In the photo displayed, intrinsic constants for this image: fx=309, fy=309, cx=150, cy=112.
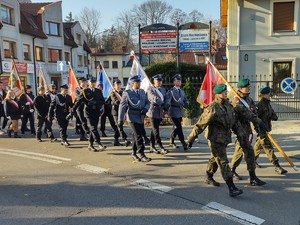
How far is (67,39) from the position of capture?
123 feet

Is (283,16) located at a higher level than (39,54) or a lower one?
higher

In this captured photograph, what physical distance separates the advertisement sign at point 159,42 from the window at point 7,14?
56.2 feet

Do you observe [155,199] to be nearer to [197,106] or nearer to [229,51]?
[197,106]

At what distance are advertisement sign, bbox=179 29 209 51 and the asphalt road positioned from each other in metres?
7.97

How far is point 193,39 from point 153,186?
1059 cm

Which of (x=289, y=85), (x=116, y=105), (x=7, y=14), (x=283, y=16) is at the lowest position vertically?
(x=116, y=105)

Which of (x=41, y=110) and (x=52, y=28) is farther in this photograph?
(x=52, y=28)

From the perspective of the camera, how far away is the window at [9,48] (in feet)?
85.9

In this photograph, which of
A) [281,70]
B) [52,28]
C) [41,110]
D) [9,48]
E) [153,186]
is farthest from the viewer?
[52,28]

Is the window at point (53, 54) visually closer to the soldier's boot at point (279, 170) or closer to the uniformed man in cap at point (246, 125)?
the uniformed man in cap at point (246, 125)

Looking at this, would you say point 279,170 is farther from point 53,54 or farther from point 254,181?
point 53,54

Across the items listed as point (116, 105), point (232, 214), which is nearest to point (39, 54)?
point (116, 105)

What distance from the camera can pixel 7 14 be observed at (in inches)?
1067

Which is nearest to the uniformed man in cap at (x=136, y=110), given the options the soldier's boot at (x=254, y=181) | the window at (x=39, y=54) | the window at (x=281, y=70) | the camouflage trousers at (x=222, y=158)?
the camouflage trousers at (x=222, y=158)
